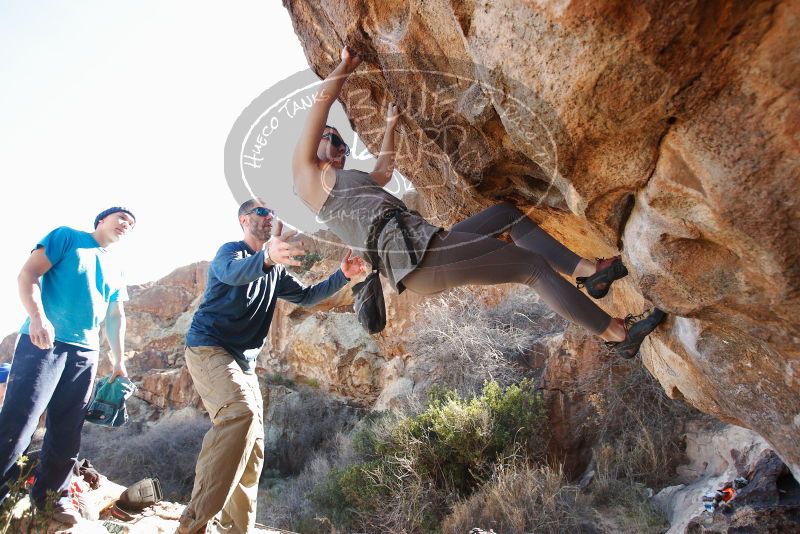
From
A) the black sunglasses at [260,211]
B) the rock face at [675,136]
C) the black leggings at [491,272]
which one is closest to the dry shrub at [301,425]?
the black sunglasses at [260,211]

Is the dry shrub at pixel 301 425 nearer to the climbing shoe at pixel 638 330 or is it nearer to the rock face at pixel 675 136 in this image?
the climbing shoe at pixel 638 330

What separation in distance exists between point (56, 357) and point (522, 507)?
3.88 meters

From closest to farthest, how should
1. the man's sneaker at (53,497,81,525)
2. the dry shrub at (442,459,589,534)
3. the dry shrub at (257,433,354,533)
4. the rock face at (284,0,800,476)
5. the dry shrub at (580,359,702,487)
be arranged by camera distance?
the rock face at (284,0,800,476), the man's sneaker at (53,497,81,525), the dry shrub at (442,459,589,534), the dry shrub at (580,359,702,487), the dry shrub at (257,433,354,533)

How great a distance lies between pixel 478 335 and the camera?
27.3 feet

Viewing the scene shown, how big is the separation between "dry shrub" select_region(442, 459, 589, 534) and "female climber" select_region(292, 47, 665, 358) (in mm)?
2382

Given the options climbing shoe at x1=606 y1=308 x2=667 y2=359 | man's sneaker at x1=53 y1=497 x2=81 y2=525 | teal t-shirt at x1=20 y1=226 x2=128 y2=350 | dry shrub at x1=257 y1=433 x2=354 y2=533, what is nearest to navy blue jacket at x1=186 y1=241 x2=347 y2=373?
teal t-shirt at x1=20 y1=226 x2=128 y2=350

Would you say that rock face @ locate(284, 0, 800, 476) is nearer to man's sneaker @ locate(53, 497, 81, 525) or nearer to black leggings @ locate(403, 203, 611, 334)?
black leggings @ locate(403, 203, 611, 334)

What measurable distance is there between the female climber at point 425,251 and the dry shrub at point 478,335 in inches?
180

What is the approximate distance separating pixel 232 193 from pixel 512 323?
6620mm

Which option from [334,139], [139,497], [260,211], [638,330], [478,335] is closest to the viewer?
[638,330]

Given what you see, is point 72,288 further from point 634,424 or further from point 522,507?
point 634,424

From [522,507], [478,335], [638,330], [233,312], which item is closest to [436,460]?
[522,507]

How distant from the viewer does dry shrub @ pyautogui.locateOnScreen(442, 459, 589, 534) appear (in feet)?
14.4

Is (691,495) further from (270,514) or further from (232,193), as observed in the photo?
(270,514)
